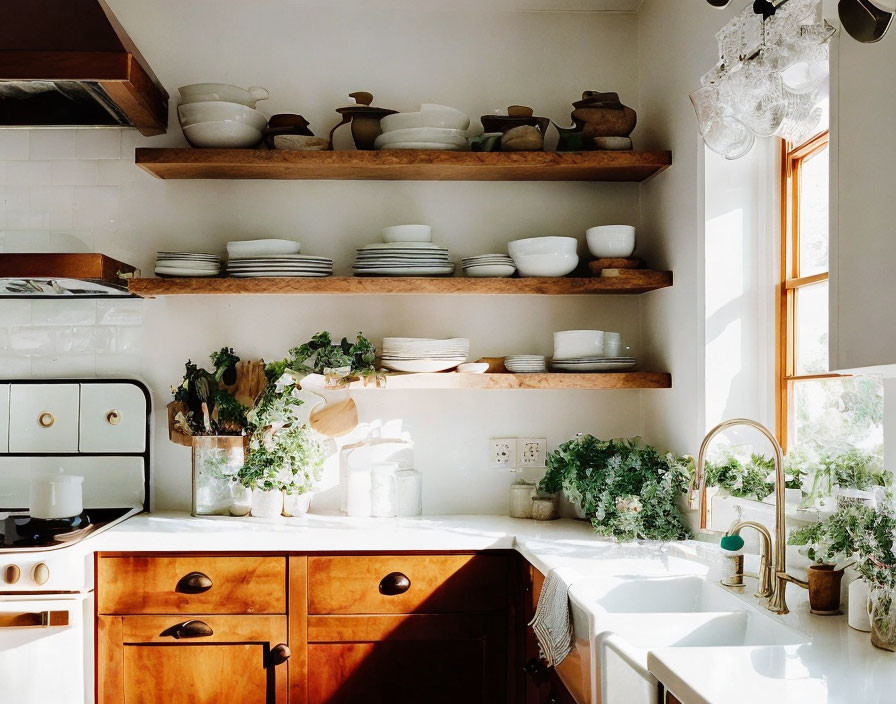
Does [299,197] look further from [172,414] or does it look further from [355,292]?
[172,414]

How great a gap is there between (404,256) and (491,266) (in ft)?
0.93

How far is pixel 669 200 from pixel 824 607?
140 centimetres

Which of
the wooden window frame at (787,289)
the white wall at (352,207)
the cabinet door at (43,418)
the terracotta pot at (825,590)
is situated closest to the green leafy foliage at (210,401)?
the white wall at (352,207)

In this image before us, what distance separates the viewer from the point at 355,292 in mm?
2604

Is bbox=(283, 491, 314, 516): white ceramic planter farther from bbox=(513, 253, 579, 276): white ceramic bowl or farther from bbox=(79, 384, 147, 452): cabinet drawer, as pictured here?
bbox=(513, 253, 579, 276): white ceramic bowl

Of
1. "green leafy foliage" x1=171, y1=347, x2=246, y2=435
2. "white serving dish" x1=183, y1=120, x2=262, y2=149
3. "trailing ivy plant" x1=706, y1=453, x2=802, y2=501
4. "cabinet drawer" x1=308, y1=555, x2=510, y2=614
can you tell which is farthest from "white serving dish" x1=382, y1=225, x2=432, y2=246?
"trailing ivy plant" x1=706, y1=453, x2=802, y2=501

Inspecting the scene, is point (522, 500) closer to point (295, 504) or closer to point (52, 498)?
point (295, 504)

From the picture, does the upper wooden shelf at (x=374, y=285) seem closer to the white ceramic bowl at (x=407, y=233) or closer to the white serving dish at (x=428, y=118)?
the white ceramic bowl at (x=407, y=233)

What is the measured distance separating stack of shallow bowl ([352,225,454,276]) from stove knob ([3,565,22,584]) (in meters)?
1.30

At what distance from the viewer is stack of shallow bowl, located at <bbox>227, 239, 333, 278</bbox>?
2.61 m

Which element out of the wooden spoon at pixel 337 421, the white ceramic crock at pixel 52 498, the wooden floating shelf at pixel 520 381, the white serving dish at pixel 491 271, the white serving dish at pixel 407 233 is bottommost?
the white ceramic crock at pixel 52 498

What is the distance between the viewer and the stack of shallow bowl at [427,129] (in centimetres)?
262

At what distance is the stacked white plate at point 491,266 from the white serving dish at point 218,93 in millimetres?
852

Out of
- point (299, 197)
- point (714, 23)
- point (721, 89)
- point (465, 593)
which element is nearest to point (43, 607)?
point (465, 593)
